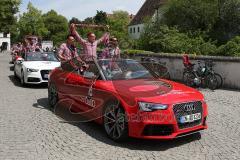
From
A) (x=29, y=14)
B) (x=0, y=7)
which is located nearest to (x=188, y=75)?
(x=0, y=7)

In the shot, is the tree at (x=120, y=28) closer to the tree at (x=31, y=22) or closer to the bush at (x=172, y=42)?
Answer: the bush at (x=172, y=42)

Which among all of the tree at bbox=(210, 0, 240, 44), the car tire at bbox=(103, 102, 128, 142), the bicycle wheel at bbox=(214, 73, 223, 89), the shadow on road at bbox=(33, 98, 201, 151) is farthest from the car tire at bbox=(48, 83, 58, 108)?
the tree at bbox=(210, 0, 240, 44)

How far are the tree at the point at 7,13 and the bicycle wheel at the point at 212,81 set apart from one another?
39.2 metres

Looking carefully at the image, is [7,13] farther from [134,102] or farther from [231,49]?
[134,102]

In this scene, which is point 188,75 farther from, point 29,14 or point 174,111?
point 29,14

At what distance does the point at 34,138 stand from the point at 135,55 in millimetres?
15993

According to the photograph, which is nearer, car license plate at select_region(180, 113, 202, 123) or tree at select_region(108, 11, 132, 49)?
car license plate at select_region(180, 113, 202, 123)

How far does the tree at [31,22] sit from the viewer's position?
9419 cm

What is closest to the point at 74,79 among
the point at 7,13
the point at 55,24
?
the point at 7,13

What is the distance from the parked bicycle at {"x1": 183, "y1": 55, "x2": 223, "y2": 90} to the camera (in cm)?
1449

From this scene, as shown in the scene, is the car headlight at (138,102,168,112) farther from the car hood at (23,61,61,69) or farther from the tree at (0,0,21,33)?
the tree at (0,0,21,33)

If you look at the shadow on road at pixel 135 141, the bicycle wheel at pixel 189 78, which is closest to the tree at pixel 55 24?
the bicycle wheel at pixel 189 78

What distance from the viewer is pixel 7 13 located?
50219mm

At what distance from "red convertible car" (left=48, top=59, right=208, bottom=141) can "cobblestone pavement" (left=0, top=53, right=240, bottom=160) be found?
0.26 m
